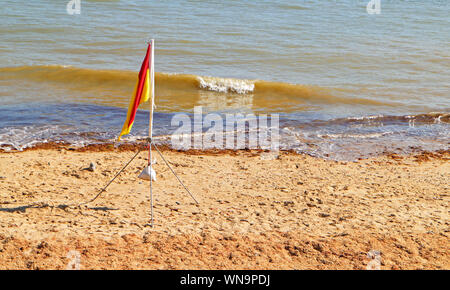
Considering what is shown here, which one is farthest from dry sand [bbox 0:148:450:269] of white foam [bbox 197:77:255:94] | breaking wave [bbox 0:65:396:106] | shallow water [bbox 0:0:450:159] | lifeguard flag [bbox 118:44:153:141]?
white foam [bbox 197:77:255:94]

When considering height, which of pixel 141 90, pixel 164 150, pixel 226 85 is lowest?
pixel 164 150

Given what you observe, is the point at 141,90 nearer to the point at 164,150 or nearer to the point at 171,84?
the point at 164,150

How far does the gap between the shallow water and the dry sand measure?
180 centimetres

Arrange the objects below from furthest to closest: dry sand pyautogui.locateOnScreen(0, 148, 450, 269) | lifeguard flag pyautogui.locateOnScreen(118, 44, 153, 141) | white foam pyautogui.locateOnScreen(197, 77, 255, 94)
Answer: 1. white foam pyautogui.locateOnScreen(197, 77, 255, 94)
2. lifeguard flag pyautogui.locateOnScreen(118, 44, 153, 141)
3. dry sand pyautogui.locateOnScreen(0, 148, 450, 269)

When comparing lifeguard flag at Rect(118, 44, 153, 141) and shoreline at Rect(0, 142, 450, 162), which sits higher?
lifeguard flag at Rect(118, 44, 153, 141)

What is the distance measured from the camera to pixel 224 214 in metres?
6.71

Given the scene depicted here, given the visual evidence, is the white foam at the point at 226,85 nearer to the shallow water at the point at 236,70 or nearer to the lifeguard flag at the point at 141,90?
the shallow water at the point at 236,70

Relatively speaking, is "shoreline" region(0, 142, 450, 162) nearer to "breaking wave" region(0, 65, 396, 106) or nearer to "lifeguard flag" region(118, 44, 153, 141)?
"lifeguard flag" region(118, 44, 153, 141)

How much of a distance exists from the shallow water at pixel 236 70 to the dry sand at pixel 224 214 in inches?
70.7

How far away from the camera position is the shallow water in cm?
1144

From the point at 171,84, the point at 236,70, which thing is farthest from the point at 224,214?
the point at 236,70

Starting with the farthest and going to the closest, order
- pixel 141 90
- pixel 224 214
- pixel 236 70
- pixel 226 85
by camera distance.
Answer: pixel 236 70
pixel 226 85
pixel 224 214
pixel 141 90

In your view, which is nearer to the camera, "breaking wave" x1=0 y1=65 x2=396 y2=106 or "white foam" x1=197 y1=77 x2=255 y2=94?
"breaking wave" x1=0 y1=65 x2=396 y2=106

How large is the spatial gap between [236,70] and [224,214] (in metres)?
10.8
